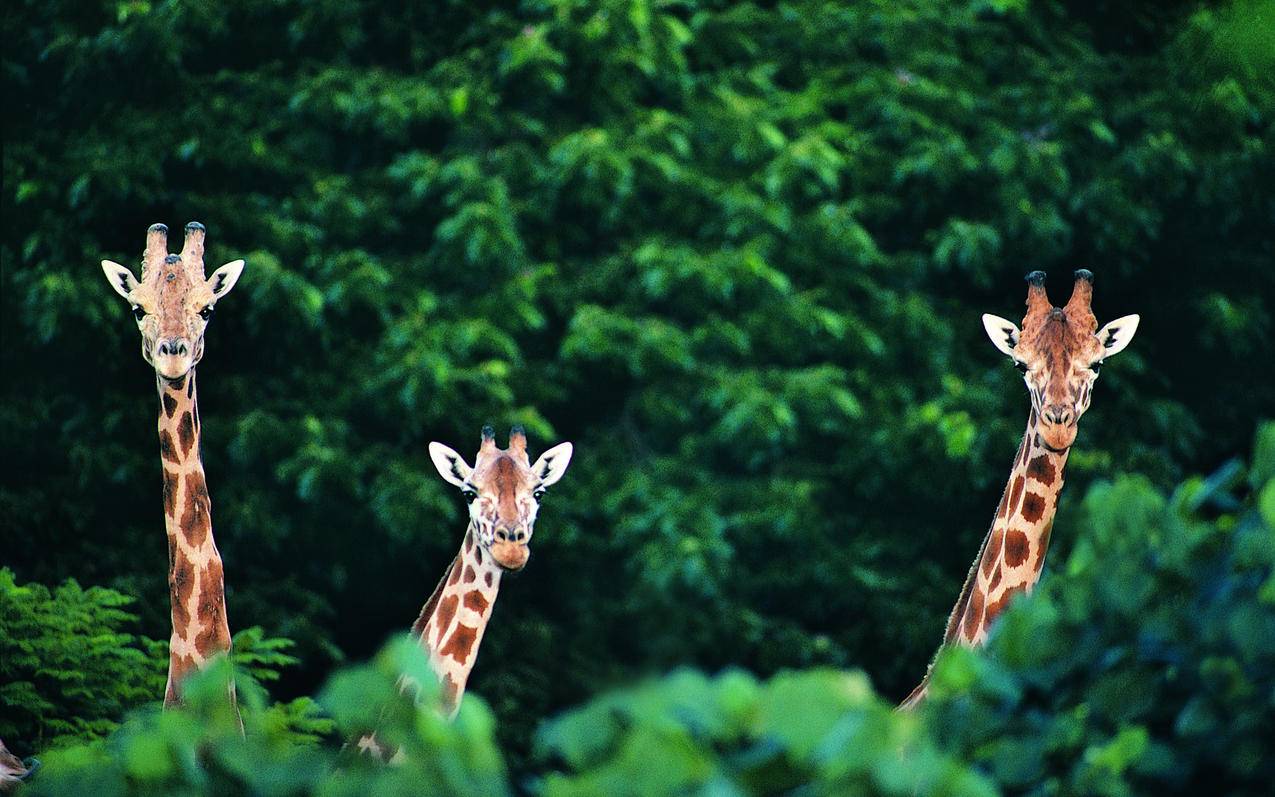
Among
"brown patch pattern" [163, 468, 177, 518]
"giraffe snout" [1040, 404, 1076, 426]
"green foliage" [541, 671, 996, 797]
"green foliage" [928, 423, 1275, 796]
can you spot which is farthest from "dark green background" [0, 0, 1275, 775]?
"green foliage" [541, 671, 996, 797]

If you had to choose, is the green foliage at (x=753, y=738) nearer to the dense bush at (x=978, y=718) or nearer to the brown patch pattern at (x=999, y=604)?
the dense bush at (x=978, y=718)

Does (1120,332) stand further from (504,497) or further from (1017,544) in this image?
(504,497)

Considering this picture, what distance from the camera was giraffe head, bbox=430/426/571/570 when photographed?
5.40 m

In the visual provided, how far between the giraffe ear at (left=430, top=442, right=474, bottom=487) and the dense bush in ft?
7.63

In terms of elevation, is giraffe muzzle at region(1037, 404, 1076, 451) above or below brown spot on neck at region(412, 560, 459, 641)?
above

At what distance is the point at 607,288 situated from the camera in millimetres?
11000

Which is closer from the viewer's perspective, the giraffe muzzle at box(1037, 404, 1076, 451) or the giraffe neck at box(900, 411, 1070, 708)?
the giraffe muzzle at box(1037, 404, 1076, 451)

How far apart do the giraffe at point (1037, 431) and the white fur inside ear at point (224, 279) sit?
2.47 metres

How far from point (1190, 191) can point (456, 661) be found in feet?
25.1

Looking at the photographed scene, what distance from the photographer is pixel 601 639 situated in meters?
11.2

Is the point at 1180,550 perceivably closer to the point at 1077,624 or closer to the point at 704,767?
the point at 1077,624

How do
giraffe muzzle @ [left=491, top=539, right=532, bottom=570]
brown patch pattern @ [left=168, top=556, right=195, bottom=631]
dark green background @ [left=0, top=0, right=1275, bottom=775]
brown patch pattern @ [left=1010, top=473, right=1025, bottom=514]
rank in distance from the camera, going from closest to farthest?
giraffe muzzle @ [left=491, top=539, right=532, bottom=570], brown patch pattern @ [left=168, top=556, right=195, bottom=631], brown patch pattern @ [left=1010, top=473, right=1025, bottom=514], dark green background @ [left=0, top=0, right=1275, bottom=775]

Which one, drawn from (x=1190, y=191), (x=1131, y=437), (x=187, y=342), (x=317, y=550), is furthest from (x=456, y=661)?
(x=1190, y=191)

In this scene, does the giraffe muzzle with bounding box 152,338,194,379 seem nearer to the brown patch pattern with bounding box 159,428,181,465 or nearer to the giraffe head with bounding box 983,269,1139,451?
the brown patch pattern with bounding box 159,428,181,465
